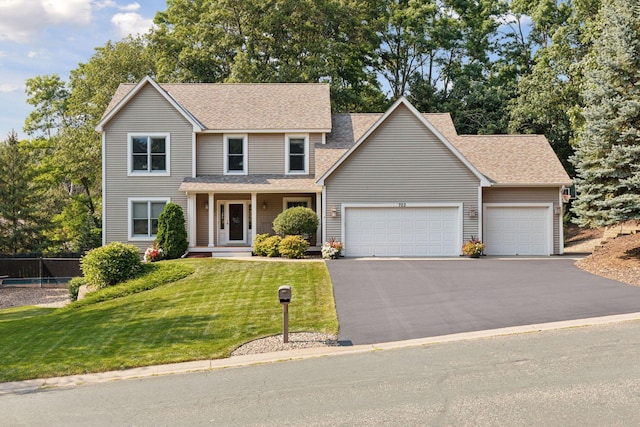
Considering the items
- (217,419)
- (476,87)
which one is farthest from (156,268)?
(476,87)

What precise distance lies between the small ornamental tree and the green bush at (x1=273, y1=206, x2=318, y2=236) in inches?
167

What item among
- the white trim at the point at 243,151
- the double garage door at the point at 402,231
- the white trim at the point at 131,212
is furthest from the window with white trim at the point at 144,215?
the double garage door at the point at 402,231

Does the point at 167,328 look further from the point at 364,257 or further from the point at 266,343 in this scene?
the point at 364,257

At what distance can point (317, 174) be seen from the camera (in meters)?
23.3

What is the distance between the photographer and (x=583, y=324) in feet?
36.3

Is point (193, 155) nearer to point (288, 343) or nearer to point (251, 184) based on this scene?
point (251, 184)

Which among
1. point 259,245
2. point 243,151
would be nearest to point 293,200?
point 243,151

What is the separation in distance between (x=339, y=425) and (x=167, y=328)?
6823mm

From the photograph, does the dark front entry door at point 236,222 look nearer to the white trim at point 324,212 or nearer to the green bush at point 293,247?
the green bush at point 293,247

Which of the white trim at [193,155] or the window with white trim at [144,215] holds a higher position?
the white trim at [193,155]

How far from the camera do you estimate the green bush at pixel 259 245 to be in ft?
74.8

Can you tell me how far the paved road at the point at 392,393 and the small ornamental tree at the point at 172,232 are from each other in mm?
14917

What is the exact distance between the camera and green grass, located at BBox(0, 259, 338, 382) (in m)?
9.94

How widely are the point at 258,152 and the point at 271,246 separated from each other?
550 centimetres
